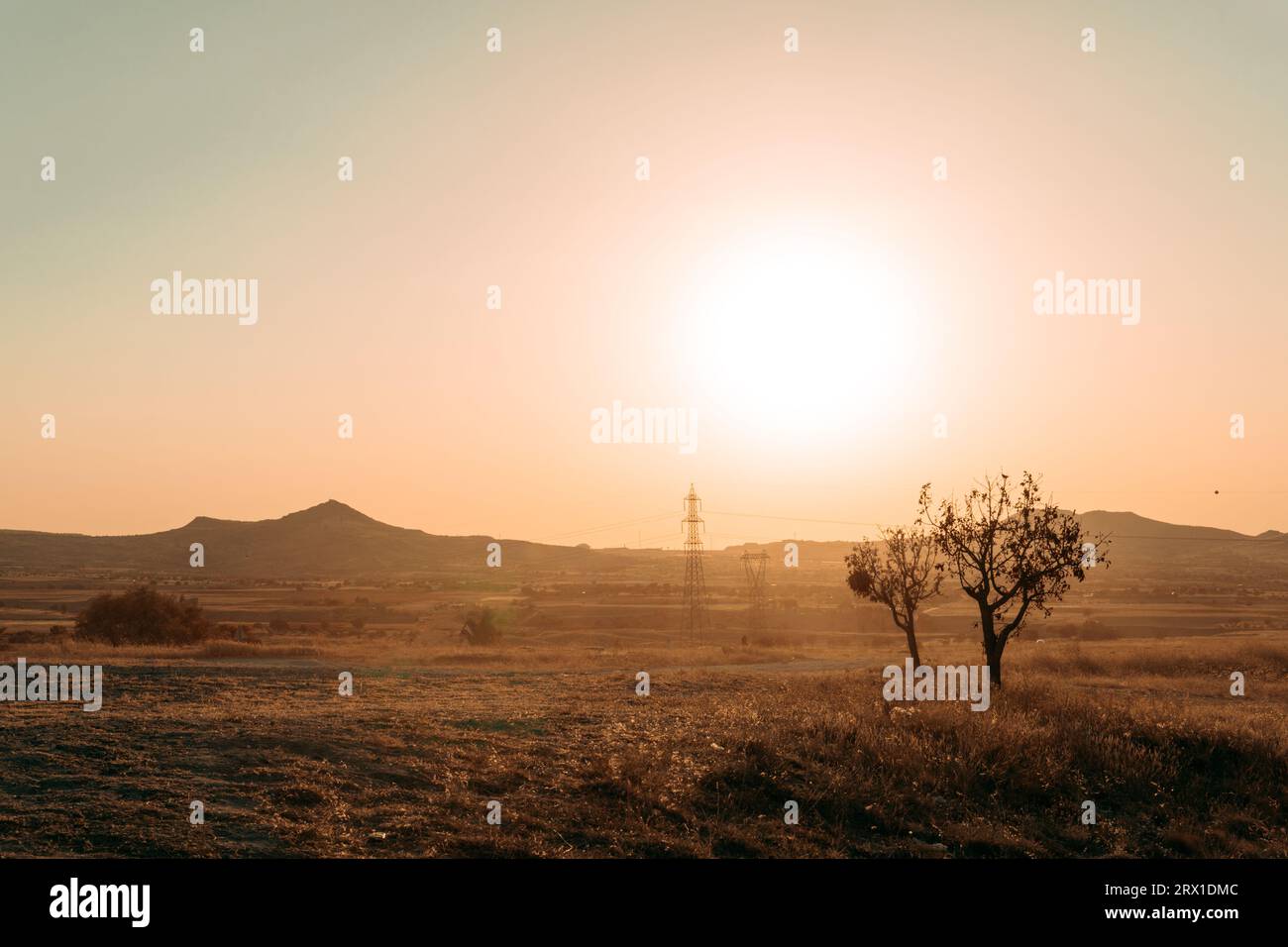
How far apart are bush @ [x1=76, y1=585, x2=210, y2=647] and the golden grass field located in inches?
1121

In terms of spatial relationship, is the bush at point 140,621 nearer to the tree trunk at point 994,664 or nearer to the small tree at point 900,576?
the small tree at point 900,576

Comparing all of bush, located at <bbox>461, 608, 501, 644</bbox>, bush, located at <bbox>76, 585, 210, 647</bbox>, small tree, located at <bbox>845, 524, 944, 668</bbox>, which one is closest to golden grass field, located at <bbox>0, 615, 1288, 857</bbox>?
small tree, located at <bbox>845, 524, 944, 668</bbox>

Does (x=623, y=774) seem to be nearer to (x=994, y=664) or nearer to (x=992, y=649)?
(x=992, y=649)

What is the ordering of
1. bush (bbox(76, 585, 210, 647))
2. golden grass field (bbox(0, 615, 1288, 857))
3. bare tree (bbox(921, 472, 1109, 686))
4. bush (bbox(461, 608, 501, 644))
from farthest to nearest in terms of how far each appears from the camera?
bush (bbox(461, 608, 501, 644)), bush (bbox(76, 585, 210, 647)), bare tree (bbox(921, 472, 1109, 686)), golden grass field (bbox(0, 615, 1288, 857))

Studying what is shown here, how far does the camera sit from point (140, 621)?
5347cm

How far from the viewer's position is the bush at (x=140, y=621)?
52438 mm

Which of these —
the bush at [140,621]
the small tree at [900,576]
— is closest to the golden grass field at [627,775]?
the small tree at [900,576]

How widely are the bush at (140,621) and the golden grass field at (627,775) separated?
93.4ft

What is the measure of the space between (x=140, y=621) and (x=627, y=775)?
46168mm

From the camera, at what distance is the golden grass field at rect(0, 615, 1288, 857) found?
13422mm

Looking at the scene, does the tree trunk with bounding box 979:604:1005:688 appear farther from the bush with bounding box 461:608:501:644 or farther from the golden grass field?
the bush with bounding box 461:608:501:644
